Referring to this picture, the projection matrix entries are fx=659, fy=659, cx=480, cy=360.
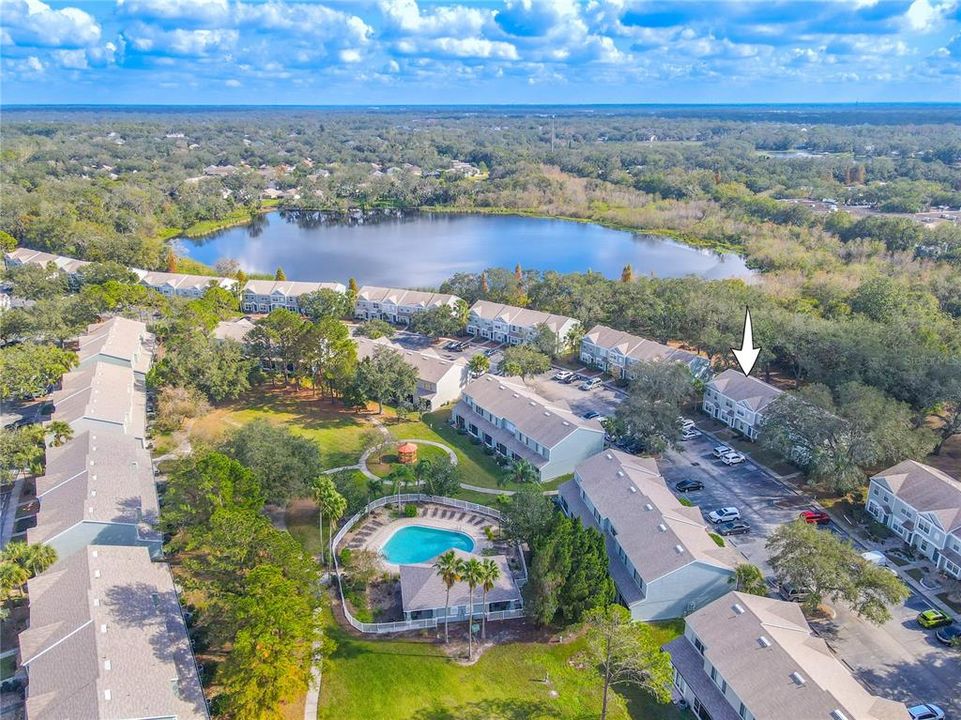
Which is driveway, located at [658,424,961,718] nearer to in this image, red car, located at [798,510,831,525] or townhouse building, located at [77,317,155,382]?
red car, located at [798,510,831,525]

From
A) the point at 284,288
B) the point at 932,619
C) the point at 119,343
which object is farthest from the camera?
the point at 284,288

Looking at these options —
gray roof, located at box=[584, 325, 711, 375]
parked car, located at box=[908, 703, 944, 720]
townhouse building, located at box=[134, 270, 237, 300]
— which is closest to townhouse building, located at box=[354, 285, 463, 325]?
townhouse building, located at box=[134, 270, 237, 300]

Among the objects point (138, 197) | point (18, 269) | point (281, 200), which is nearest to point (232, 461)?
point (18, 269)

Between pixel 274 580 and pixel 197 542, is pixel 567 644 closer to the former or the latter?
pixel 274 580

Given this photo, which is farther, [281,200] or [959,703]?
[281,200]

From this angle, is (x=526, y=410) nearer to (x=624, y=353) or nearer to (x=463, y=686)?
(x=624, y=353)

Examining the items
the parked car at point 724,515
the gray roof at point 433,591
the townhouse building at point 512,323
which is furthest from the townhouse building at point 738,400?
the gray roof at point 433,591

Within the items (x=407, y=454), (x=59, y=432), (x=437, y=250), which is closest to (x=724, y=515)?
(x=407, y=454)
